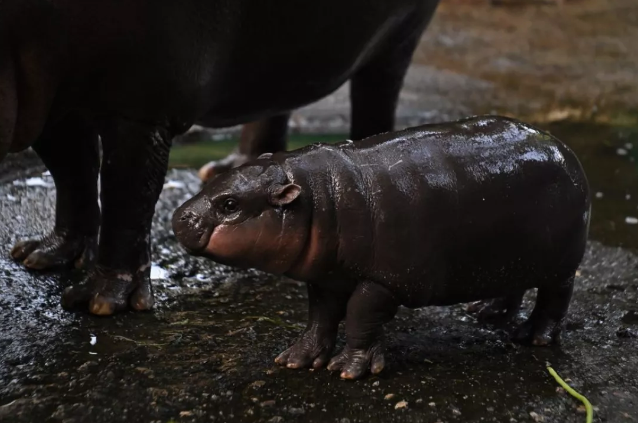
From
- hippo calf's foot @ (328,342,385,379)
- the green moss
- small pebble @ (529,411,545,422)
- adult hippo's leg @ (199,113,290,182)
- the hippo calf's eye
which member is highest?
the hippo calf's eye

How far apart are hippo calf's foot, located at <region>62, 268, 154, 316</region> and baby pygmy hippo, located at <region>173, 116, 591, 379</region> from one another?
1.96 feet

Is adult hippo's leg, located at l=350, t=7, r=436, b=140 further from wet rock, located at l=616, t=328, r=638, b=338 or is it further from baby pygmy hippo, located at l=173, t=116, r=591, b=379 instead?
wet rock, located at l=616, t=328, r=638, b=338

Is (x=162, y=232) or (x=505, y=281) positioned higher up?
(x=505, y=281)

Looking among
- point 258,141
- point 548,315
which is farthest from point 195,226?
point 258,141

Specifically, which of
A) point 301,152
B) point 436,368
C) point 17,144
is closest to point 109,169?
point 17,144

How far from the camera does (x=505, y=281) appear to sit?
206 centimetres

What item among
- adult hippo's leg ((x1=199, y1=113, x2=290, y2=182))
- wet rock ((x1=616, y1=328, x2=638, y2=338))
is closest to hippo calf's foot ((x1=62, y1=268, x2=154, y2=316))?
wet rock ((x1=616, y1=328, x2=638, y2=338))

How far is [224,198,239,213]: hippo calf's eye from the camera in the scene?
1824 mm

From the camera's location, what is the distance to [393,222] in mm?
1876

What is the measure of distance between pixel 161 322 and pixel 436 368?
828mm

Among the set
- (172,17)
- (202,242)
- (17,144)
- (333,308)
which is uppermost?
(172,17)

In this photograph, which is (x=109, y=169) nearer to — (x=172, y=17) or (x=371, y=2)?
(x=172, y=17)

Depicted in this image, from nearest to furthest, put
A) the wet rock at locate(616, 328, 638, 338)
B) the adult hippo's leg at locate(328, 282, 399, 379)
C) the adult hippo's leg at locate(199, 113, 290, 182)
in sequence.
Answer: the adult hippo's leg at locate(328, 282, 399, 379), the wet rock at locate(616, 328, 638, 338), the adult hippo's leg at locate(199, 113, 290, 182)

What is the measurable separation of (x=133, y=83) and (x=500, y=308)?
1289mm
